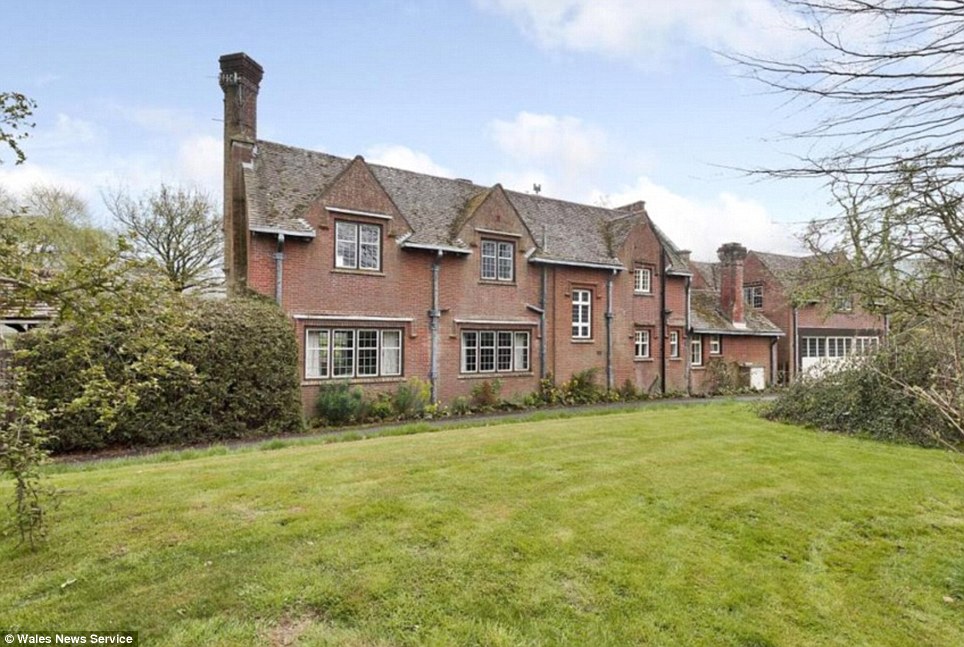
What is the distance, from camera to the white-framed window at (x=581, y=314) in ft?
70.3

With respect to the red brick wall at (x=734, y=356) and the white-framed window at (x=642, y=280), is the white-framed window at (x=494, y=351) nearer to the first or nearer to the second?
the white-framed window at (x=642, y=280)

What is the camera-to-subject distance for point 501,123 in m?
22.3

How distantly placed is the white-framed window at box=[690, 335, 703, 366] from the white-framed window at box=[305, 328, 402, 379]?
52.6 feet

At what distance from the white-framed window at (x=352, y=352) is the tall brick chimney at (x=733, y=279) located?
65.4 feet

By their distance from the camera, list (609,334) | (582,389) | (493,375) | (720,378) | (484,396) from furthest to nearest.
A: (720,378)
(609,334)
(582,389)
(493,375)
(484,396)

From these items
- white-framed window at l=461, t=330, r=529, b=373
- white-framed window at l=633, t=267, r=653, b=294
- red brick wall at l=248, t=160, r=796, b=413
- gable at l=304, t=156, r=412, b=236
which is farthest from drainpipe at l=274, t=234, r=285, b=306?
white-framed window at l=633, t=267, r=653, b=294

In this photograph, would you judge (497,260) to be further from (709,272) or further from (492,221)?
(709,272)

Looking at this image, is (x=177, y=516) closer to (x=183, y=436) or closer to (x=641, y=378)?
(x=183, y=436)

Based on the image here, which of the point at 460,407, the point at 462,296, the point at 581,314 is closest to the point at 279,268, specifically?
the point at 462,296

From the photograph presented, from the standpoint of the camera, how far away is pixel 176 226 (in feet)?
Result: 89.2

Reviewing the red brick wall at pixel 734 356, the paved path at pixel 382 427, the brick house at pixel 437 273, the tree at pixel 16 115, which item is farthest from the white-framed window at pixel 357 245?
the red brick wall at pixel 734 356

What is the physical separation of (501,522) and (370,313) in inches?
492

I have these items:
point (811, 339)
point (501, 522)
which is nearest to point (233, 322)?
point (501, 522)

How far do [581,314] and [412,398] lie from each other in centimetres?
882
